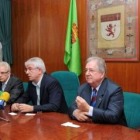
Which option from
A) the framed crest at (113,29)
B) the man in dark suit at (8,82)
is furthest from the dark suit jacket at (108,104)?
the framed crest at (113,29)

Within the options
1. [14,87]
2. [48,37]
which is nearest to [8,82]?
[14,87]

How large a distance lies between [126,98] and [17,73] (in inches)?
130

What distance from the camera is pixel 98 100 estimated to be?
81.8 inches

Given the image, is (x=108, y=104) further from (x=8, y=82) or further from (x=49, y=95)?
(x=8, y=82)

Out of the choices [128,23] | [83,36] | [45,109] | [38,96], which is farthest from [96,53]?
[45,109]

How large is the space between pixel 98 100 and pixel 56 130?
0.56 meters

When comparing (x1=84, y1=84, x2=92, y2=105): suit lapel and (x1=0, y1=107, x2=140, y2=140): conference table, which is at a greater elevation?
(x1=84, y1=84, x2=92, y2=105): suit lapel

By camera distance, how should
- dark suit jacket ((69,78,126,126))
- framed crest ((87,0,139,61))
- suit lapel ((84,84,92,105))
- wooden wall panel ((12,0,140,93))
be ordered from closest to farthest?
dark suit jacket ((69,78,126,126)), suit lapel ((84,84,92,105)), framed crest ((87,0,139,61)), wooden wall panel ((12,0,140,93))

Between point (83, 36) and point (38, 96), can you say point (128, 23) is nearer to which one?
point (83, 36)

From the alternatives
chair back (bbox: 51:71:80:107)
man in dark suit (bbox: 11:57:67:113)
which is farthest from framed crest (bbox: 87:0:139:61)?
man in dark suit (bbox: 11:57:67:113)

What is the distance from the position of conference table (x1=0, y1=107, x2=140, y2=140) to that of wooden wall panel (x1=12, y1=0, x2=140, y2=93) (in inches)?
67.4

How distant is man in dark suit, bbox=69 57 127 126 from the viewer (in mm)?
1907

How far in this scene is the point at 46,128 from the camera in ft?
5.74

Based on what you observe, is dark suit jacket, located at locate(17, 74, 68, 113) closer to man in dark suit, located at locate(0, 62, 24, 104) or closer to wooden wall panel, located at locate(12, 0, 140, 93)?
man in dark suit, located at locate(0, 62, 24, 104)
